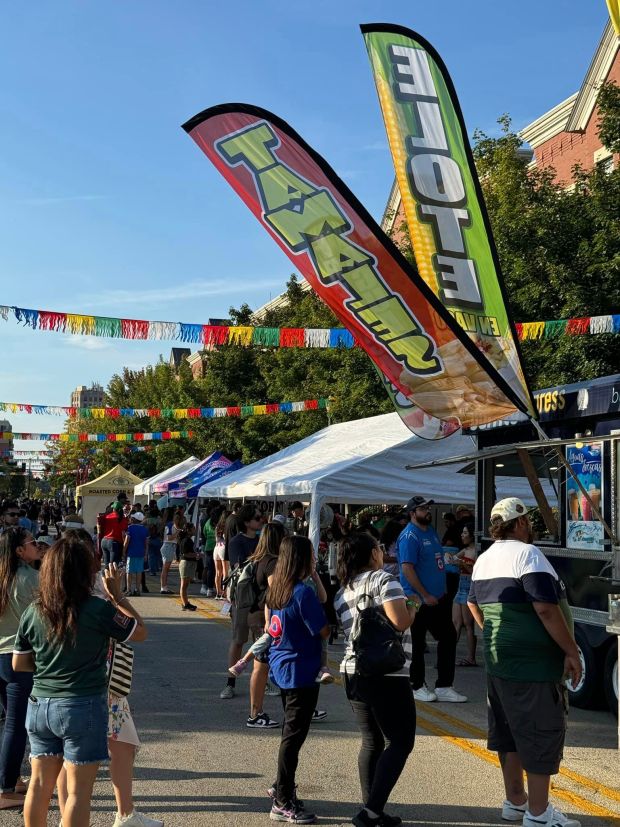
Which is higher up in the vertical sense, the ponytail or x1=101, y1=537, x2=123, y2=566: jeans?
the ponytail

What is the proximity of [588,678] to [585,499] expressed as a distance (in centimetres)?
169

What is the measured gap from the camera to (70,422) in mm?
95688

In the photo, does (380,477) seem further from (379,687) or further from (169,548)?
(379,687)

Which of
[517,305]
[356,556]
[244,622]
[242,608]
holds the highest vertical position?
[517,305]

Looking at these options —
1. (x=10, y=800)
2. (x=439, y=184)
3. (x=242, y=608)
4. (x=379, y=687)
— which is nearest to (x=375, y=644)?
(x=379, y=687)

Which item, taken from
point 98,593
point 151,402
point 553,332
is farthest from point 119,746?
point 151,402

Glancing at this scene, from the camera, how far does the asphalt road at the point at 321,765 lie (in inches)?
220

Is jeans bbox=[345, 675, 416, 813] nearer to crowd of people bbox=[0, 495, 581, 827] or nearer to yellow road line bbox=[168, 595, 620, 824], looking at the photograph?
crowd of people bbox=[0, 495, 581, 827]

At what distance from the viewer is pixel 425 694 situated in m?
9.10

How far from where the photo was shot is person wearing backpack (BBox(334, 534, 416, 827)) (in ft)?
16.6

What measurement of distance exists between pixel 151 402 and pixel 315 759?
5448 cm

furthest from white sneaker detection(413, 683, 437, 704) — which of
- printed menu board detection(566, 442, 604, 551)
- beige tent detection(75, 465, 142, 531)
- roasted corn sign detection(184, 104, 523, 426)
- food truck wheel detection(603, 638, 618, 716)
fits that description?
beige tent detection(75, 465, 142, 531)

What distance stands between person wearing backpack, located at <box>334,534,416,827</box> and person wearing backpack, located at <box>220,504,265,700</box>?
3.61 metres

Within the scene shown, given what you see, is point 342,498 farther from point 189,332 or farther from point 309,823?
point 309,823
